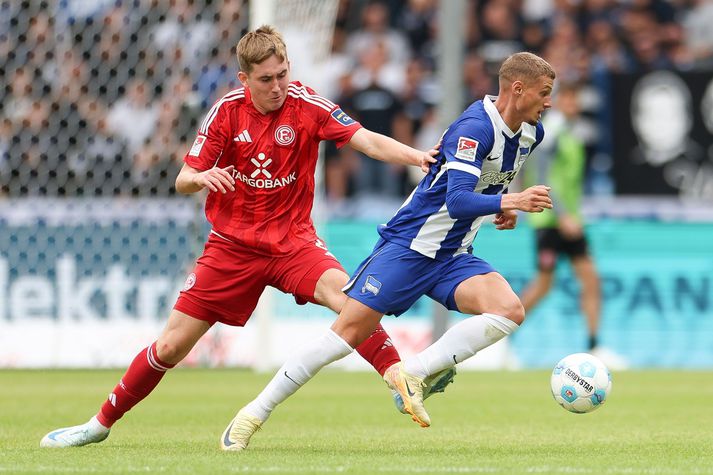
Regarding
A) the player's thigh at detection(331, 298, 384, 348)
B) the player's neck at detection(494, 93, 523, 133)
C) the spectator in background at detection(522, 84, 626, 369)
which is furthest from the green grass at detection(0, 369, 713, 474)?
the player's neck at detection(494, 93, 523, 133)

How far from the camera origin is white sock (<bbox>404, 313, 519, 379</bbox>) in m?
7.07

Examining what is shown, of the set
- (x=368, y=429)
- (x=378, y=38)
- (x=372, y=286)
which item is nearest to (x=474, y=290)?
(x=372, y=286)

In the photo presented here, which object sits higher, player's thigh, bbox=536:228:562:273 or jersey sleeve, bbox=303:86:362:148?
jersey sleeve, bbox=303:86:362:148

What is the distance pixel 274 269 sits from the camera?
7.48m

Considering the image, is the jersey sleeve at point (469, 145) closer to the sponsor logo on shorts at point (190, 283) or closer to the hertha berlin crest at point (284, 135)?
the hertha berlin crest at point (284, 135)

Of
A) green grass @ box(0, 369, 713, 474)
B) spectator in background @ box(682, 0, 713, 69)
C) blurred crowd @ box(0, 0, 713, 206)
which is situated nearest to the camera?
green grass @ box(0, 369, 713, 474)

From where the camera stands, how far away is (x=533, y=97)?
6973 mm

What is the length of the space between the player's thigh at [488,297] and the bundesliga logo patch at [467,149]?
684 mm

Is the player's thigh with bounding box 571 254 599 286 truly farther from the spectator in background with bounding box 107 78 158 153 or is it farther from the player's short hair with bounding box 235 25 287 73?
the player's short hair with bounding box 235 25 287 73

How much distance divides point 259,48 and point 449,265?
1.53m

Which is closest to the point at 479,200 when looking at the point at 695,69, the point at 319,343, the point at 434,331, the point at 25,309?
the point at 319,343

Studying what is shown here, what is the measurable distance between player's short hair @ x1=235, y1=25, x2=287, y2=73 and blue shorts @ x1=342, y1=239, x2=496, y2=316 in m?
1.20

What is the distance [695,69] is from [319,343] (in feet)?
34.8

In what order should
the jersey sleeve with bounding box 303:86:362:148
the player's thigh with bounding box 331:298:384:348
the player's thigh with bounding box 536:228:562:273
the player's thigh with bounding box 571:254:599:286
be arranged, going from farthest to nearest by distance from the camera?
the player's thigh with bounding box 536:228:562:273
the player's thigh with bounding box 571:254:599:286
the jersey sleeve with bounding box 303:86:362:148
the player's thigh with bounding box 331:298:384:348
